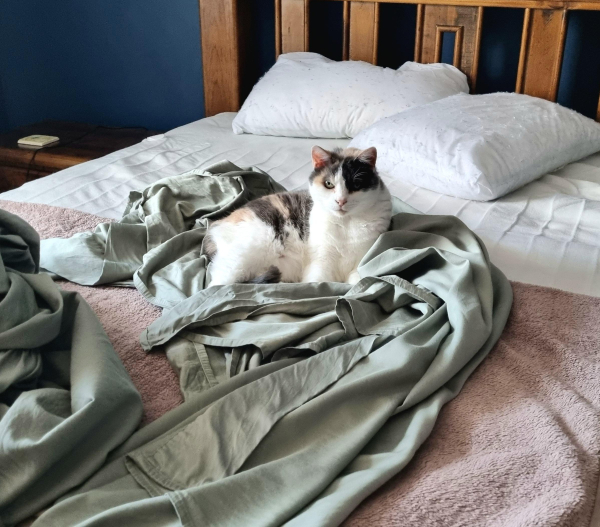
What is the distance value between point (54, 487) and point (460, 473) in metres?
0.47

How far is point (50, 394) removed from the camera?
793 millimetres

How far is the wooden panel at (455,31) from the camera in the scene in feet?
Answer: 6.64

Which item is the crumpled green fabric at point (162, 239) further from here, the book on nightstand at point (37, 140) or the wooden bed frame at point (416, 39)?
the book on nightstand at point (37, 140)

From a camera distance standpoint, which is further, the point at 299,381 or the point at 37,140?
the point at 37,140

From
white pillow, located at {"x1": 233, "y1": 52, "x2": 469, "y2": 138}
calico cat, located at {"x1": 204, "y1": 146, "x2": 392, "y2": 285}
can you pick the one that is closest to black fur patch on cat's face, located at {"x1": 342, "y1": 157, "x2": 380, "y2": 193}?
calico cat, located at {"x1": 204, "y1": 146, "x2": 392, "y2": 285}

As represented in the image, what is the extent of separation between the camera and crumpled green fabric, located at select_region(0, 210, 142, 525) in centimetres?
70

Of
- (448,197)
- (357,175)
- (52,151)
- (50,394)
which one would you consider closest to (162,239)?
(357,175)

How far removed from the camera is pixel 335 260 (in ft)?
4.11

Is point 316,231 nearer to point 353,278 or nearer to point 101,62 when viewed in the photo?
point 353,278

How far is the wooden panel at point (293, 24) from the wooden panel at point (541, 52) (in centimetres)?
78

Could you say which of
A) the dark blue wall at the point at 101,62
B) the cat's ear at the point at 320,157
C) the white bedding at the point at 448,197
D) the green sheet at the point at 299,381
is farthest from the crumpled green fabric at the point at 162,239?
the dark blue wall at the point at 101,62

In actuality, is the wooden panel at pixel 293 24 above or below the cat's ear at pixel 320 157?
above

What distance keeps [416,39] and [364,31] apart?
0.20 m

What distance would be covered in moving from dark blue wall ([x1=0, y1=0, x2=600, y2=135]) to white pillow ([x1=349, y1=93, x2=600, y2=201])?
60 centimetres
